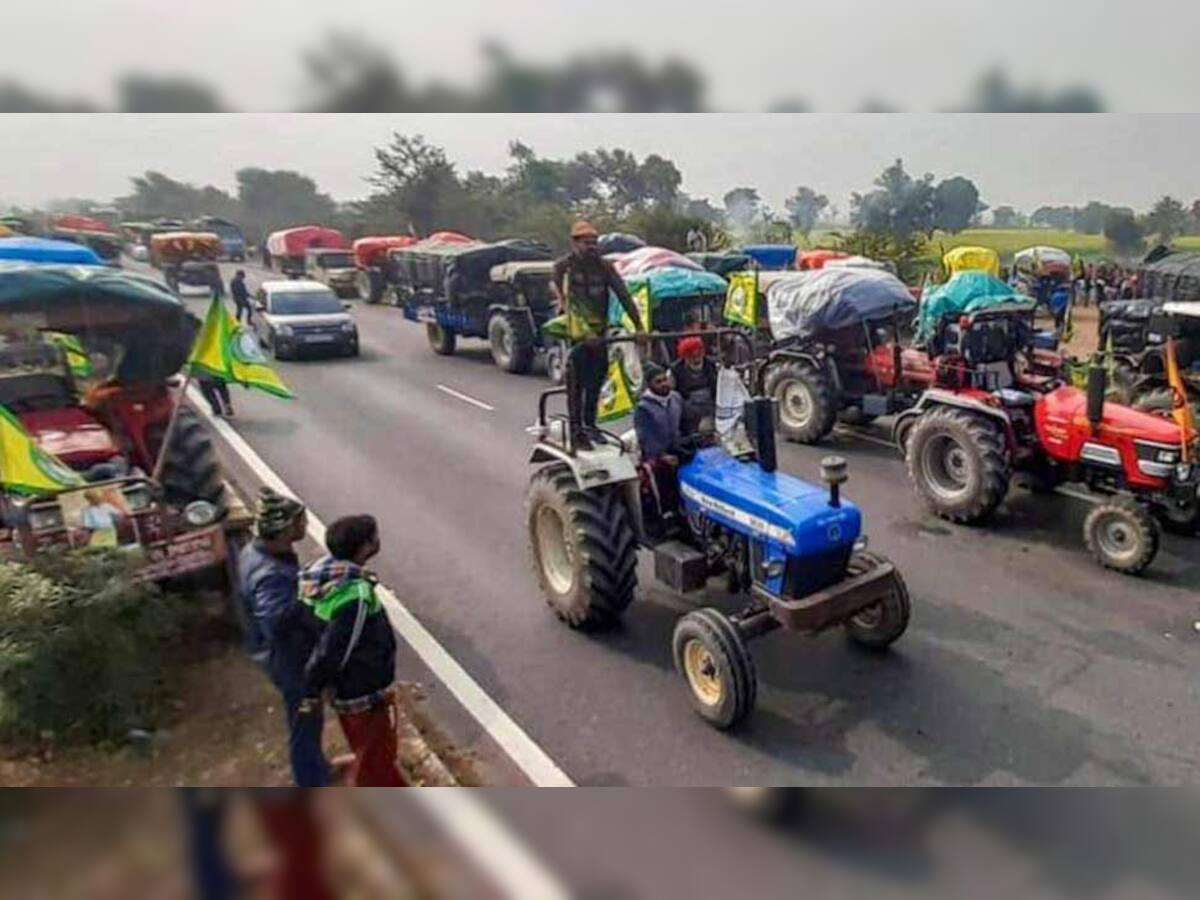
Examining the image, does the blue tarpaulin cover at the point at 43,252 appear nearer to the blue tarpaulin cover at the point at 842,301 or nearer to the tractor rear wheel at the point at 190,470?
the tractor rear wheel at the point at 190,470

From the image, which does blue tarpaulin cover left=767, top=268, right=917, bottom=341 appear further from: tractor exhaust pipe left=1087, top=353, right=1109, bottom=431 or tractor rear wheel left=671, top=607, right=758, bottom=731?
tractor rear wheel left=671, top=607, right=758, bottom=731

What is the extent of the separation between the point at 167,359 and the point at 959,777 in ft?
17.3

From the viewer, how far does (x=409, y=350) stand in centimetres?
1514

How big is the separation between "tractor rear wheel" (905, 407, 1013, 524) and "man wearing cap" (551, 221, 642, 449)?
287cm

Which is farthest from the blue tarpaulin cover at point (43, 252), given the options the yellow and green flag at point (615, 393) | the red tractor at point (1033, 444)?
the red tractor at point (1033, 444)

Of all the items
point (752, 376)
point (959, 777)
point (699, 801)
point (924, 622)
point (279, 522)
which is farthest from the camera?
point (924, 622)

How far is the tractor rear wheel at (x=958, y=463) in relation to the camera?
19.6ft

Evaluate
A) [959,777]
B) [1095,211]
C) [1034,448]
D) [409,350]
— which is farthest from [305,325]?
[1095,211]

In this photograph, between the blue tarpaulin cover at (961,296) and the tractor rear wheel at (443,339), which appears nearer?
the blue tarpaulin cover at (961,296)

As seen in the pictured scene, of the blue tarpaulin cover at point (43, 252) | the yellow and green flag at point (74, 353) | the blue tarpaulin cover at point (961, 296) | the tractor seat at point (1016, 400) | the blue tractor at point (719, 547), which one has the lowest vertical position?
the blue tractor at point (719, 547)

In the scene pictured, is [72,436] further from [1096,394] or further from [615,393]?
[1096,394]

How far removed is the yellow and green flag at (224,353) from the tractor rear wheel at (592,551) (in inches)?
66.0

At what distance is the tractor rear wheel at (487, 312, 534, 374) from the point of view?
12734 millimetres

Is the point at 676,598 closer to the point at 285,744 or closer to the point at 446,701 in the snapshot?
the point at 446,701
